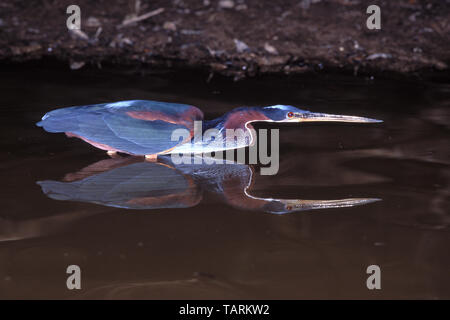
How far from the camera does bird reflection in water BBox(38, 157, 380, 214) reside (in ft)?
11.3

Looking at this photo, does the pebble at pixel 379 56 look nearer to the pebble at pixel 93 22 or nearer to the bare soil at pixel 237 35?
the bare soil at pixel 237 35

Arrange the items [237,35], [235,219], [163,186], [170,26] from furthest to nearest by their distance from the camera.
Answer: [170,26], [237,35], [163,186], [235,219]

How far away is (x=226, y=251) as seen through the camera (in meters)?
2.94

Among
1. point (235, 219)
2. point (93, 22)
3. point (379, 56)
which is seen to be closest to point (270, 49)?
point (379, 56)

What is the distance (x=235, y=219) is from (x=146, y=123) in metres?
0.92

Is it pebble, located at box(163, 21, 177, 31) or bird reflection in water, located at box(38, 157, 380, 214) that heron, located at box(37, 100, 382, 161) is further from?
pebble, located at box(163, 21, 177, 31)

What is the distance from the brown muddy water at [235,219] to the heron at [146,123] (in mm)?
205

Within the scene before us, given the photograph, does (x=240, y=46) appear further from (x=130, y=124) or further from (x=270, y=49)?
(x=130, y=124)

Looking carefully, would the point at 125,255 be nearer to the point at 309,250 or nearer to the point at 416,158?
the point at 309,250

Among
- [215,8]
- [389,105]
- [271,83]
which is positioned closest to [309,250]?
[389,105]

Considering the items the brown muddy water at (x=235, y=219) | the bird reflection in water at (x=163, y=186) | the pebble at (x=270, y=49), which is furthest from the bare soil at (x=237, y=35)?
the bird reflection in water at (x=163, y=186)

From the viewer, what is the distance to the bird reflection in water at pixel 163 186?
3453 mm

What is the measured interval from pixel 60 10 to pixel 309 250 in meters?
5.55

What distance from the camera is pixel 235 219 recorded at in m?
3.28
